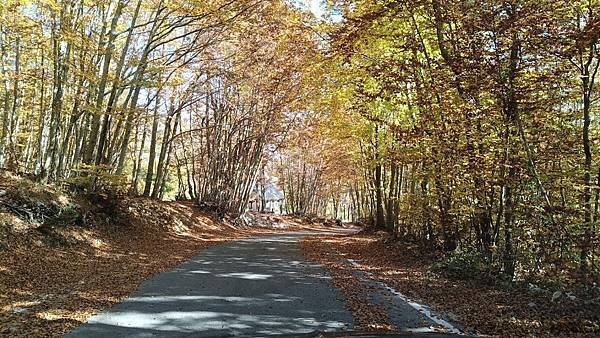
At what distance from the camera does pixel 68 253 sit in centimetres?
1005

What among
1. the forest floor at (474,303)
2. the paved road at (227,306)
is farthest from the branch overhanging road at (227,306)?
the forest floor at (474,303)

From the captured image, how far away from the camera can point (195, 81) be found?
2153cm

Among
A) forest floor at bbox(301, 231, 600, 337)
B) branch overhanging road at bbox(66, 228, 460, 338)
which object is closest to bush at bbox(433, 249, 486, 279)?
forest floor at bbox(301, 231, 600, 337)

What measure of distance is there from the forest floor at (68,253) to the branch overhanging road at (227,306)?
0.42m

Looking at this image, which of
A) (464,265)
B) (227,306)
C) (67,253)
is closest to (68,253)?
(67,253)

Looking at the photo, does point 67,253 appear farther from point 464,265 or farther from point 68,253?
point 464,265

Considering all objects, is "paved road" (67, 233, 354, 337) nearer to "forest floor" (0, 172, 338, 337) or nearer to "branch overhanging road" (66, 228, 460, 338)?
"branch overhanging road" (66, 228, 460, 338)

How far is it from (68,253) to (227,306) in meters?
5.48

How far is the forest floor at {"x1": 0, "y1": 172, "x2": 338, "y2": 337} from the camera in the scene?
5.96m

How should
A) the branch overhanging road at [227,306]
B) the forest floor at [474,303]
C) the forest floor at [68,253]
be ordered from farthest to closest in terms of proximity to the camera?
the forest floor at [68,253] → the forest floor at [474,303] → the branch overhanging road at [227,306]

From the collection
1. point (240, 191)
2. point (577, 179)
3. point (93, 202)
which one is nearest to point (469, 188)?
point (577, 179)

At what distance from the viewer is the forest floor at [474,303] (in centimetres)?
574

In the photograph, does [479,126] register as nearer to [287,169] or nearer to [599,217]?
[599,217]

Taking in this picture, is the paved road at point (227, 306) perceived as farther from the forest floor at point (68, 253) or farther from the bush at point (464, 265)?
the bush at point (464, 265)
